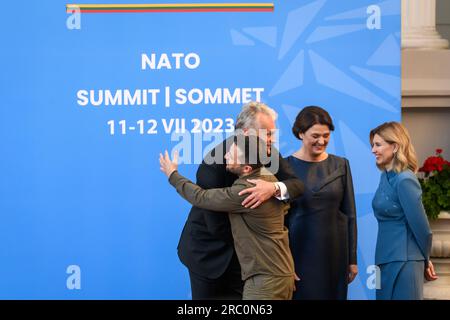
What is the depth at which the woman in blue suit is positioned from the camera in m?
5.13

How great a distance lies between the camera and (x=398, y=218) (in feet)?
17.0

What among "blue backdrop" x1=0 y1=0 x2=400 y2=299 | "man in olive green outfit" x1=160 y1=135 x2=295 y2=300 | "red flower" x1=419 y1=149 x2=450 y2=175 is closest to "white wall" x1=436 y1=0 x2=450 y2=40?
"red flower" x1=419 y1=149 x2=450 y2=175

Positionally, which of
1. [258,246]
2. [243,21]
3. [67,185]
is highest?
[243,21]

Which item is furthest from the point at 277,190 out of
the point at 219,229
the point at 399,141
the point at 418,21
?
the point at 418,21

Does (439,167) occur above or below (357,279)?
above

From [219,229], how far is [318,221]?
574mm

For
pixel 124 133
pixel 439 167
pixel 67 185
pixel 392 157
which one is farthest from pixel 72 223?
pixel 439 167

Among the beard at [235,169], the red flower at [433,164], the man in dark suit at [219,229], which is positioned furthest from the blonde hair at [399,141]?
the red flower at [433,164]

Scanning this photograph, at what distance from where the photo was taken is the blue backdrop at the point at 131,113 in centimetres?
519

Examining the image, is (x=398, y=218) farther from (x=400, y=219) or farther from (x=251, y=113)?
(x=251, y=113)

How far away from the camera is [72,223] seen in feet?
17.2

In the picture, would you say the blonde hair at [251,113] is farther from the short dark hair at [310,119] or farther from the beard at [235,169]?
the beard at [235,169]

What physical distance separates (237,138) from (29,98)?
1.22 meters
